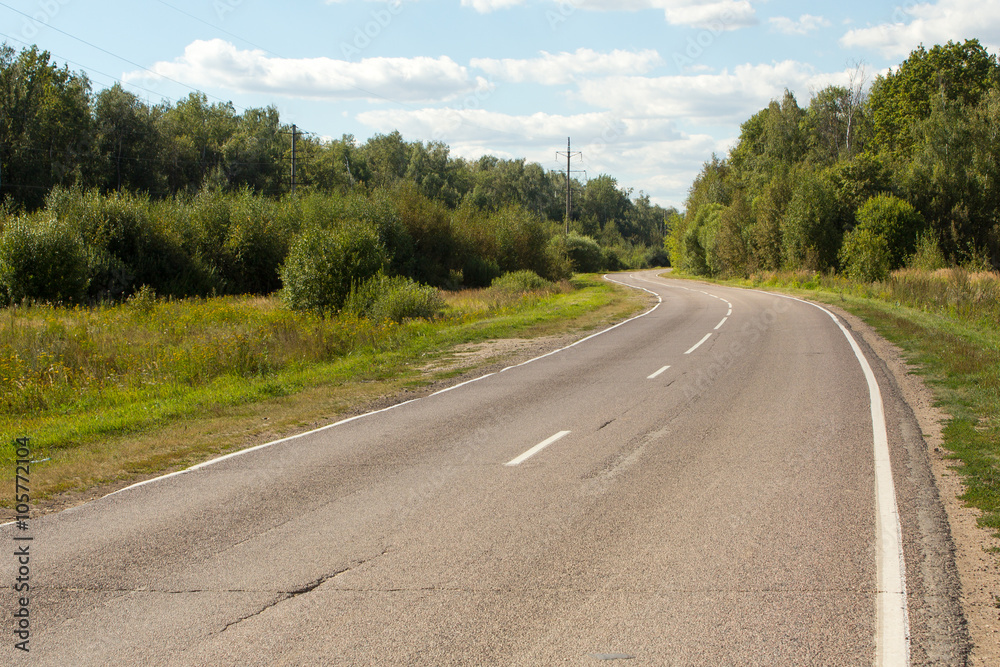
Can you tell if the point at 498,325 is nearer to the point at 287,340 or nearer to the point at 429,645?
the point at 287,340

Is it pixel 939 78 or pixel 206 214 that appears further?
pixel 939 78

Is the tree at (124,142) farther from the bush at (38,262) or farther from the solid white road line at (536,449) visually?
the solid white road line at (536,449)

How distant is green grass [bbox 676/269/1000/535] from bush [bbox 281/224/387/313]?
1827 centimetres

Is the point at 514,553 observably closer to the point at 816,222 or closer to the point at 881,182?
the point at 816,222

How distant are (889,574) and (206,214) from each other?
45.0 metres

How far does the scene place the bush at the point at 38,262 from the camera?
30.5 meters

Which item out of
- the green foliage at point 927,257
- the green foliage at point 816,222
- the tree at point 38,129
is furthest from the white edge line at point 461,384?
the tree at point 38,129

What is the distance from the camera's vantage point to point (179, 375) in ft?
51.1

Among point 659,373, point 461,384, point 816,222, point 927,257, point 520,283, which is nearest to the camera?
point 461,384

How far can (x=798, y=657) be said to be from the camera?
395 centimetres

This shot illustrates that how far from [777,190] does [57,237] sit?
48096 mm

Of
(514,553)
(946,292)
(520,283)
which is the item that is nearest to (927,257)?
(946,292)

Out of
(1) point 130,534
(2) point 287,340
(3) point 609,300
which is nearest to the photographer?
(1) point 130,534

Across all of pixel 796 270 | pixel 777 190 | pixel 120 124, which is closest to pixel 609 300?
pixel 796 270
